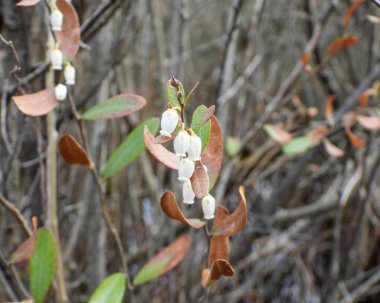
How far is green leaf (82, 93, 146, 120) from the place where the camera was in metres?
0.64

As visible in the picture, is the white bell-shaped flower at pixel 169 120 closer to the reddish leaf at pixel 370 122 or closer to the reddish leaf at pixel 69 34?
the reddish leaf at pixel 69 34

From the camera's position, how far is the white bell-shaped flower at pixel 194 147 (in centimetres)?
45

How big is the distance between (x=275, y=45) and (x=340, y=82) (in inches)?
16.9

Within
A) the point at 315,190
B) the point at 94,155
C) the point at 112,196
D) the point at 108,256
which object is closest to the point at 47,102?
the point at 94,155

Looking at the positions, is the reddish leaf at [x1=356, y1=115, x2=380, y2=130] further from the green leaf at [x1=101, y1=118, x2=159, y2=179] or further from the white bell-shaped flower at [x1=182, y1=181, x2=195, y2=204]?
the white bell-shaped flower at [x1=182, y1=181, x2=195, y2=204]

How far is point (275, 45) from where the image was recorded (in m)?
2.08

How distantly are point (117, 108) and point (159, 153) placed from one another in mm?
178

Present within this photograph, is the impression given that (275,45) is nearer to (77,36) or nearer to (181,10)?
(181,10)

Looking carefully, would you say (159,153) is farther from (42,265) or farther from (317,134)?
(317,134)

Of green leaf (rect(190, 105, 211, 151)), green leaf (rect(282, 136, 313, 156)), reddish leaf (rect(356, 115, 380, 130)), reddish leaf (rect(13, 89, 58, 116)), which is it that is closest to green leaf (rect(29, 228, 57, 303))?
reddish leaf (rect(13, 89, 58, 116))

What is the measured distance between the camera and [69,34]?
2.09 ft

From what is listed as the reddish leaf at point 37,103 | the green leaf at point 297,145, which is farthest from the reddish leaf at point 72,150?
the green leaf at point 297,145

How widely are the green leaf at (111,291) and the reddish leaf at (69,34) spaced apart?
0.90ft

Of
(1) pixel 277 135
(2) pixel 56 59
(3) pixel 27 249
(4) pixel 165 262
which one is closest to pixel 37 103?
(2) pixel 56 59
